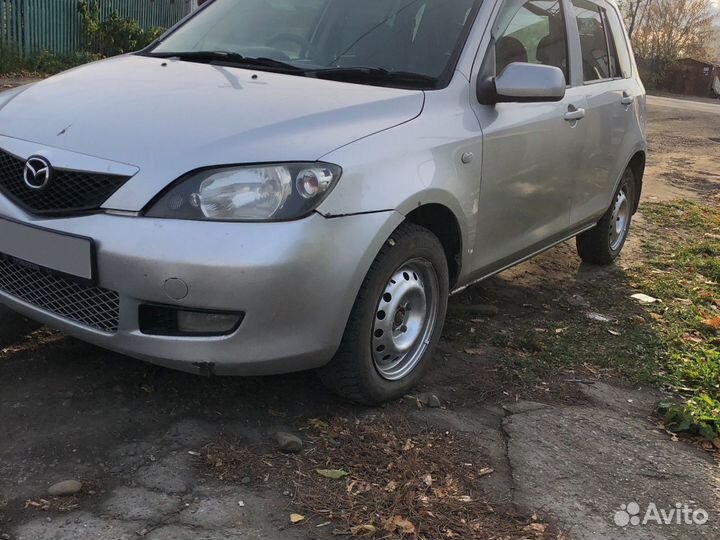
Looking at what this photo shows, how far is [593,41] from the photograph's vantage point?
4.95 m

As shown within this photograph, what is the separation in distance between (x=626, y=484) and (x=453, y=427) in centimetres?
68

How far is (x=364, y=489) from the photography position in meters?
2.63

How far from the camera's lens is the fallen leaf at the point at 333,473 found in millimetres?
2693

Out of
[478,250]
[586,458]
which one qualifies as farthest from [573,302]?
[586,458]

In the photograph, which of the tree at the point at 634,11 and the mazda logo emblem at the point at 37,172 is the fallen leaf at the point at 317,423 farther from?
the tree at the point at 634,11

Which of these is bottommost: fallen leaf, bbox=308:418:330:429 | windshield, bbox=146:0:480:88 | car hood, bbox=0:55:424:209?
fallen leaf, bbox=308:418:330:429

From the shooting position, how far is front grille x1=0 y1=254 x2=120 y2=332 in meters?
2.71

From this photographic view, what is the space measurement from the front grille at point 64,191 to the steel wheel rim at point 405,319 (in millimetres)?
1087

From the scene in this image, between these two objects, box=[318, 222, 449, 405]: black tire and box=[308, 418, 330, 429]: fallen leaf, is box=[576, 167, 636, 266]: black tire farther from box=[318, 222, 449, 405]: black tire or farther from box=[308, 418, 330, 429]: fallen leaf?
box=[308, 418, 330, 429]: fallen leaf

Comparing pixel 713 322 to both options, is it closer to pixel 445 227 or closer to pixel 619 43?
pixel 619 43

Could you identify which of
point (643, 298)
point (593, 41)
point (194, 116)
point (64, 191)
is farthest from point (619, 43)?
point (64, 191)

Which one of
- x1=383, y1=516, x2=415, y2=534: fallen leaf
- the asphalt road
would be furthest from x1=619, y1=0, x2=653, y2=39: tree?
x1=383, y1=516, x2=415, y2=534: fallen leaf

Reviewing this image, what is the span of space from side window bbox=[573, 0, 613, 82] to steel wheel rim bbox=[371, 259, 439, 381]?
2086mm

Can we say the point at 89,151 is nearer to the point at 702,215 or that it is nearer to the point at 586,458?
the point at 586,458
